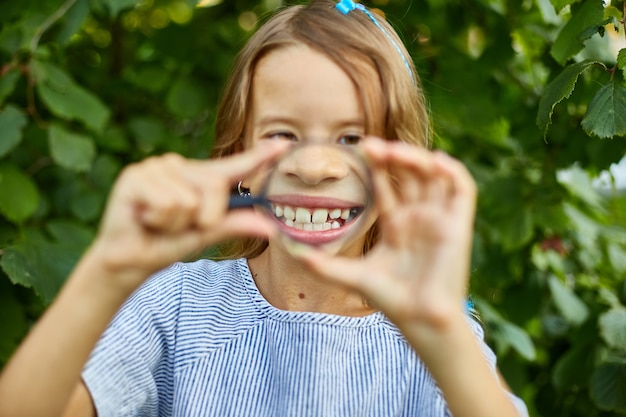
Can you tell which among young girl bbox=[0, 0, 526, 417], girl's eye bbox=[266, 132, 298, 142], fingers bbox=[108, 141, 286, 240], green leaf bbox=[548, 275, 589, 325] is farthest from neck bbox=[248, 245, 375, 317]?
green leaf bbox=[548, 275, 589, 325]

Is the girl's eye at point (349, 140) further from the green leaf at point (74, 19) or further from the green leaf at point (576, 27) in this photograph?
the green leaf at point (74, 19)

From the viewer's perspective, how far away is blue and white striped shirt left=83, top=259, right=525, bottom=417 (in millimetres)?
1732

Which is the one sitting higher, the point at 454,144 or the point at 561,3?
the point at 561,3

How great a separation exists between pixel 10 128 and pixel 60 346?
1.42m

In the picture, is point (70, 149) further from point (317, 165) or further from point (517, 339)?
point (517, 339)

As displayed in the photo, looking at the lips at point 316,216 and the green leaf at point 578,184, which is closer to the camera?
the lips at point 316,216

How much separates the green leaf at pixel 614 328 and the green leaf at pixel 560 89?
2.63ft

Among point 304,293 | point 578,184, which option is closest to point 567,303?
point 578,184

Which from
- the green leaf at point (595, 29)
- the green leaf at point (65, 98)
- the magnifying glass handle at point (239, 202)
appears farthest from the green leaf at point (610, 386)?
the green leaf at point (65, 98)

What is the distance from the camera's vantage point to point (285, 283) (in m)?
1.87

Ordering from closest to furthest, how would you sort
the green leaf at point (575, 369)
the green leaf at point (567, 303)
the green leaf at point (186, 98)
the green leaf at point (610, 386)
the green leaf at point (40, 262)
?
the green leaf at point (40, 262) → the green leaf at point (610, 386) → the green leaf at point (575, 369) → the green leaf at point (567, 303) → the green leaf at point (186, 98)

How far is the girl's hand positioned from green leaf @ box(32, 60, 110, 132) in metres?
1.67

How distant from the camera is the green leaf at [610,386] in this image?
2416 millimetres

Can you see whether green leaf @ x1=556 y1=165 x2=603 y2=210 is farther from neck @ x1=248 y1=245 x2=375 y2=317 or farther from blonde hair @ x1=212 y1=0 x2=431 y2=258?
neck @ x1=248 y1=245 x2=375 y2=317
